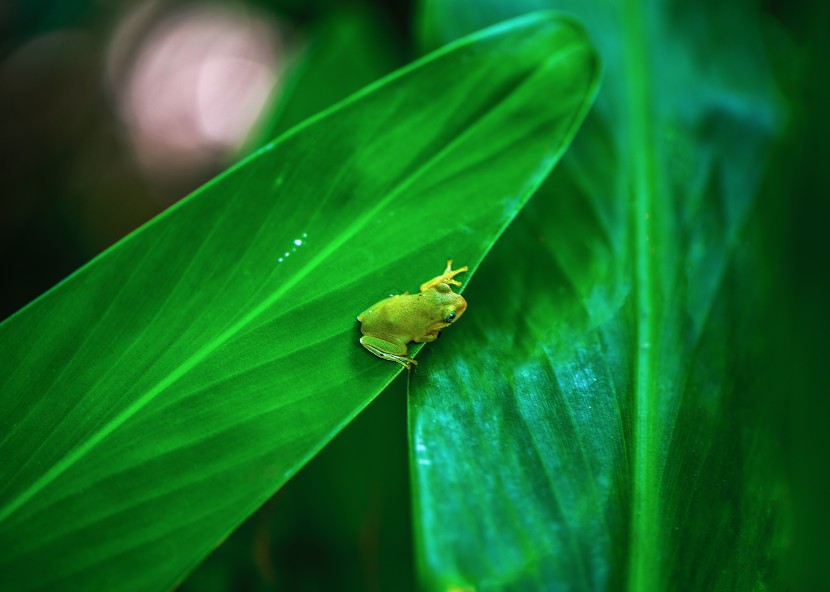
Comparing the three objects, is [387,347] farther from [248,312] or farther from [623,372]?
[623,372]

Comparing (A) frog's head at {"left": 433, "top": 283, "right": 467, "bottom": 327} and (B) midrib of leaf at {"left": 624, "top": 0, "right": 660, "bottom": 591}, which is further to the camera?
(A) frog's head at {"left": 433, "top": 283, "right": 467, "bottom": 327}

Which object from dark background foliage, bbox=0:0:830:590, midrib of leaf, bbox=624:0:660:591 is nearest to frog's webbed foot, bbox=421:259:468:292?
midrib of leaf, bbox=624:0:660:591

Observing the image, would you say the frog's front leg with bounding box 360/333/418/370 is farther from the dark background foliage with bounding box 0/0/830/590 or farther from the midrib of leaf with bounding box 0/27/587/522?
the dark background foliage with bounding box 0/0/830/590

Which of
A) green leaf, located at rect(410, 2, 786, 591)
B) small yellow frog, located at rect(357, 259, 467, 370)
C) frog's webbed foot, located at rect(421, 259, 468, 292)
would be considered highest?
frog's webbed foot, located at rect(421, 259, 468, 292)

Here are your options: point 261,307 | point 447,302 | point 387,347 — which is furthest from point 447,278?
point 261,307

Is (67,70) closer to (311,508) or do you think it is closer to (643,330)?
(311,508)

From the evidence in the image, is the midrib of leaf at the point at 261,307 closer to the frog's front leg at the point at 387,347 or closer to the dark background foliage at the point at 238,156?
the frog's front leg at the point at 387,347
